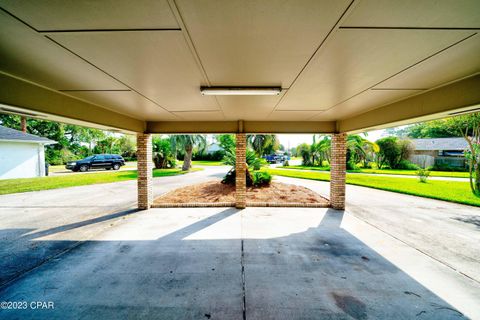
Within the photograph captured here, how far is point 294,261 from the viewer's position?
3.30 metres

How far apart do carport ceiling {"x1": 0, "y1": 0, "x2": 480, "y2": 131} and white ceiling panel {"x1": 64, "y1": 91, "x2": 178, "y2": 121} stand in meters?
0.17

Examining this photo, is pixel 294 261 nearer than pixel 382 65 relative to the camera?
No

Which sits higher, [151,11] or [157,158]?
[151,11]

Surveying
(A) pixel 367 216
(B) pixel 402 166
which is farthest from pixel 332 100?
(B) pixel 402 166

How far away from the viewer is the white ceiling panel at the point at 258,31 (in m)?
1.38

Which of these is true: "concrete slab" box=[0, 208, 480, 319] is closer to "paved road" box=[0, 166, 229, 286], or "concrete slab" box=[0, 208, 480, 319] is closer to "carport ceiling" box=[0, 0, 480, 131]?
"paved road" box=[0, 166, 229, 286]

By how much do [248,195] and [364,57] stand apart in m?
6.24

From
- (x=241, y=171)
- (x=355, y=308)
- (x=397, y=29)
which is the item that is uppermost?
(x=397, y=29)

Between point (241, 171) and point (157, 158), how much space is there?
16.2m

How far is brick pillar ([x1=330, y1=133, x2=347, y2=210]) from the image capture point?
6.11m

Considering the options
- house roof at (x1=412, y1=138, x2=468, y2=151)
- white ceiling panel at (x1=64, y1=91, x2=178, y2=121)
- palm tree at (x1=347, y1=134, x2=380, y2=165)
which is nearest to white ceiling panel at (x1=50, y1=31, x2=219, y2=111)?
white ceiling panel at (x1=64, y1=91, x2=178, y2=121)

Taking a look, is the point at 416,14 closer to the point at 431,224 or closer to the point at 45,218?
the point at 431,224

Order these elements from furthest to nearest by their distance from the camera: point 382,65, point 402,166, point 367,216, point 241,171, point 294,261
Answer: point 402,166 → point 241,171 → point 367,216 → point 294,261 → point 382,65

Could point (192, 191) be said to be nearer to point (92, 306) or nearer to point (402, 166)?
point (92, 306)
